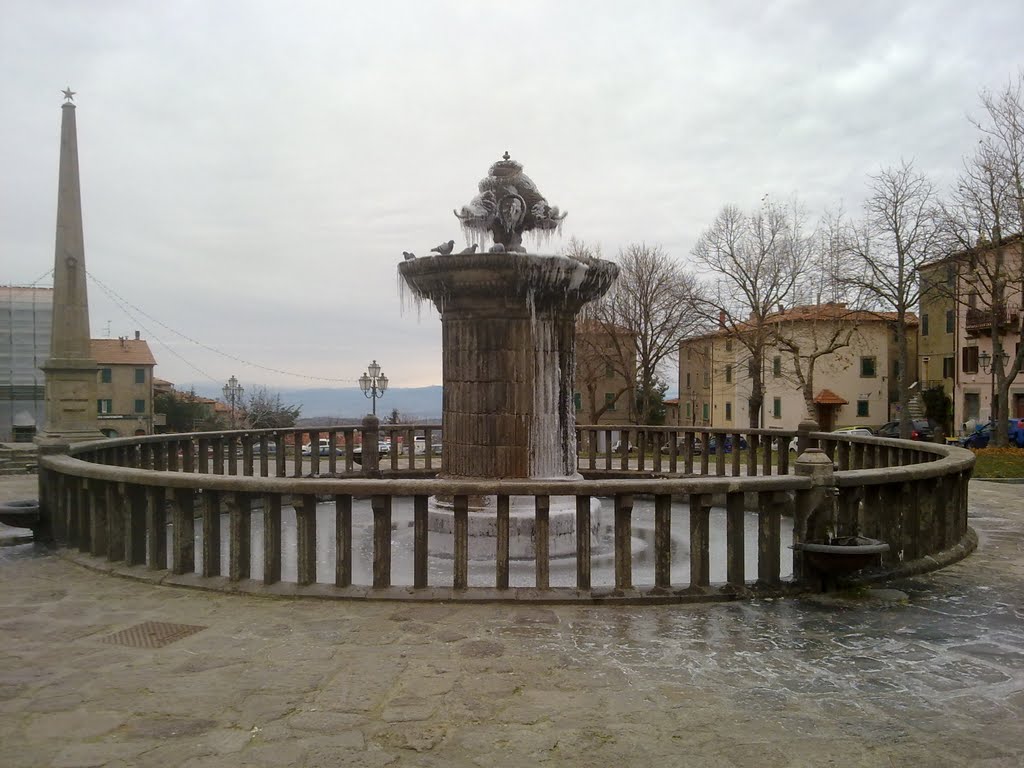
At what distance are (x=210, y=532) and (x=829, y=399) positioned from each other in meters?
59.5

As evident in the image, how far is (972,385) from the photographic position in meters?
46.8

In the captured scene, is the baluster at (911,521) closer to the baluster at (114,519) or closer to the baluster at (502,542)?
the baluster at (502,542)

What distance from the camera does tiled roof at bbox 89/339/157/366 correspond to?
61656mm

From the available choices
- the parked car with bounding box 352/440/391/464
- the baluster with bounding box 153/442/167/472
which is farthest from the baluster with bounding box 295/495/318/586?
the parked car with bounding box 352/440/391/464

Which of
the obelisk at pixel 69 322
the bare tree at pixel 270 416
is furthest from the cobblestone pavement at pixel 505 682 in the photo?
the bare tree at pixel 270 416

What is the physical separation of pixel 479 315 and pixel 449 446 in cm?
175

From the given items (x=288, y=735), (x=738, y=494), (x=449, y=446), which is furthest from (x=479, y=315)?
(x=288, y=735)

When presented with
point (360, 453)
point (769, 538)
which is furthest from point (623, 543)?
Answer: point (360, 453)

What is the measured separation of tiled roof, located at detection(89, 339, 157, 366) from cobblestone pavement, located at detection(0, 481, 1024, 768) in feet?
201

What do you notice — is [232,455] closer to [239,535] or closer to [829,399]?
[239,535]

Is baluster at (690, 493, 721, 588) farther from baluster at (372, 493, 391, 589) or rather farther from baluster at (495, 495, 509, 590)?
baluster at (372, 493, 391, 589)

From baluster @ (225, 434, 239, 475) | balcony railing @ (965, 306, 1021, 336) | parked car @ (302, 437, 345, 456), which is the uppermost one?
balcony railing @ (965, 306, 1021, 336)

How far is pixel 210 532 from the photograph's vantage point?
698 centimetres

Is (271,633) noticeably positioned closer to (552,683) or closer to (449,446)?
(552,683)
